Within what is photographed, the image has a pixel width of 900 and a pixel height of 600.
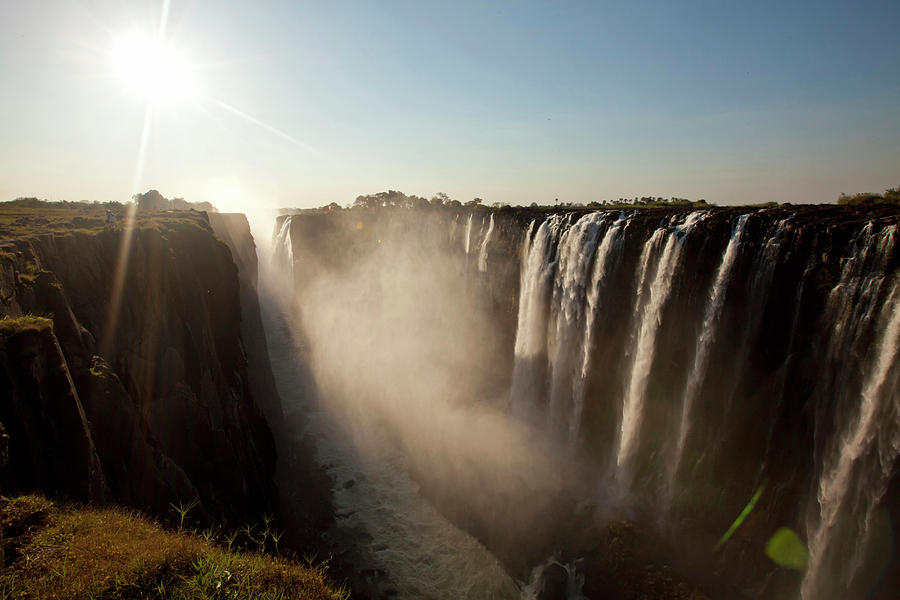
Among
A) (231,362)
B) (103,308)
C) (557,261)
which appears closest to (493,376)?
(557,261)

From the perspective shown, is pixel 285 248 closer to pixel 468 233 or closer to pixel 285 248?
pixel 285 248

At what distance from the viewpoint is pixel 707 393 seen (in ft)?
48.3

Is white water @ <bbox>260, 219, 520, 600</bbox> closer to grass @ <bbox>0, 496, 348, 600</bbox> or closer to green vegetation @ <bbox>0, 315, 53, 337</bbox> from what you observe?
grass @ <bbox>0, 496, 348, 600</bbox>

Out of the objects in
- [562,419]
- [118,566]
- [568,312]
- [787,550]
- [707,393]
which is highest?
[568,312]

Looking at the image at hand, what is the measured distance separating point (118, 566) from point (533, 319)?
21433 mm

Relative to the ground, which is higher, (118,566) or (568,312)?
(568,312)

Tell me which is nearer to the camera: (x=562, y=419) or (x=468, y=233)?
(x=562, y=419)

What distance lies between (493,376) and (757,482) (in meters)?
18.8

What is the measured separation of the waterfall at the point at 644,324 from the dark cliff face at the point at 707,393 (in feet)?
0.26

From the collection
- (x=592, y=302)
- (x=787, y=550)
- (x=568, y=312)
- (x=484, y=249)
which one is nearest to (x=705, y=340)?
(x=592, y=302)

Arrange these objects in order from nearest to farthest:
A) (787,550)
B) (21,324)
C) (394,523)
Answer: (21,324), (787,550), (394,523)

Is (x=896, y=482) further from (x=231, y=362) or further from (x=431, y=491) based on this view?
(x=231, y=362)

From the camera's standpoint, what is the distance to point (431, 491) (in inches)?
805

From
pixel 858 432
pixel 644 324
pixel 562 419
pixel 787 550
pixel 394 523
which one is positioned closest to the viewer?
pixel 858 432
